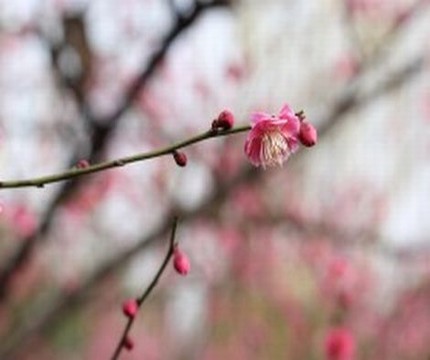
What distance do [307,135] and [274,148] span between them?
0.06m

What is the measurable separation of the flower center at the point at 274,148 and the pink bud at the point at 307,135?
0.03 m

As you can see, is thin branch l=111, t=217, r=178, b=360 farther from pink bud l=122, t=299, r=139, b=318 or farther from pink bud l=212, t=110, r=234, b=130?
pink bud l=212, t=110, r=234, b=130

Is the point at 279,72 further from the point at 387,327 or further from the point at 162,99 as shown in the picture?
the point at 387,327

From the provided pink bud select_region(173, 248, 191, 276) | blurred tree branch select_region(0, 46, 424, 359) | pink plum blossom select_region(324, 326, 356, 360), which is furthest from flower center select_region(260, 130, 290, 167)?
blurred tree branch select_region(0, 46, 424, 359)

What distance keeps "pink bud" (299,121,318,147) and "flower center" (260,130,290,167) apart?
32mm

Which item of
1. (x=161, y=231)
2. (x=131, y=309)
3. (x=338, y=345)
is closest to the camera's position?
(x=131, y=309)

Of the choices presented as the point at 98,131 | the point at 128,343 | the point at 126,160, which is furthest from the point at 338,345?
the point at 126,160

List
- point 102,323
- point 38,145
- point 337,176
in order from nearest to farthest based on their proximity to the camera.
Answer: point 38,145
point 337,176
point 102,323

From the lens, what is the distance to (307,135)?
1.16 meters

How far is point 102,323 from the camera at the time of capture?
35.8ft

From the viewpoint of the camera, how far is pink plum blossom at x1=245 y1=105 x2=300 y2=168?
1.18 metres

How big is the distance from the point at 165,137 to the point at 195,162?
23 centimetres

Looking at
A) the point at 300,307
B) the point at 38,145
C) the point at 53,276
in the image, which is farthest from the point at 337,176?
the point at 38,145

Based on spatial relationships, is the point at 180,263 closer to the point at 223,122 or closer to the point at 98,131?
the point at 223,122
